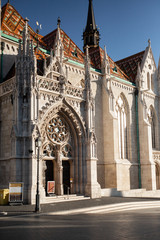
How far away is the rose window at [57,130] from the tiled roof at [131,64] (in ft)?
50.2

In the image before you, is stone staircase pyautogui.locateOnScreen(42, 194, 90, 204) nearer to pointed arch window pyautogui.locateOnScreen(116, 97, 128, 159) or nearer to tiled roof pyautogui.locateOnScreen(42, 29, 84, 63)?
pointed arch window pyautogui.locateOnScreen(116, 97, 128, 159)

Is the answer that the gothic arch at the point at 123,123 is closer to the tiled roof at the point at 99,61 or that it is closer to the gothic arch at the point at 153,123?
the tiled roof at the point at 99,61

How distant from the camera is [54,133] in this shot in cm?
2020

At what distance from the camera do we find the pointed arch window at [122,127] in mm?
28891

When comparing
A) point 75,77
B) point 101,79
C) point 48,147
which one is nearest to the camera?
point 48,147

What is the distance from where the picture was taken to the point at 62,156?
20.7m

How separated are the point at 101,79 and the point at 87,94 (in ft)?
21.2

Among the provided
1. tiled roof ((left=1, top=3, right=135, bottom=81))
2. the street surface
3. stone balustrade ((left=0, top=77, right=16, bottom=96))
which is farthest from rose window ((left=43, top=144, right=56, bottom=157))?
the street surface

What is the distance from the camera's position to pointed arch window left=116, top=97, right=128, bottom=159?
28891 millimetres

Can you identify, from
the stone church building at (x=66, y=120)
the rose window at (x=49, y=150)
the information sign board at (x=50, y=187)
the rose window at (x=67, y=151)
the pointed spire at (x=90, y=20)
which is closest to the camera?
the stone church building at (x=66, y=120)

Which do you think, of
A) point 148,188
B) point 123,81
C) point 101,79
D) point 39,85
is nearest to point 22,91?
point 39,85

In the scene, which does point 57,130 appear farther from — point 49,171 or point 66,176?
point 66,176

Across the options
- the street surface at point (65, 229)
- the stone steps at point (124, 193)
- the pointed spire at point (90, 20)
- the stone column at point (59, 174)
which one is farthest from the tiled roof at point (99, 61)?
the street surface at point (65, 229)

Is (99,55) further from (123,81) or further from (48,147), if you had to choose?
(48,147)
